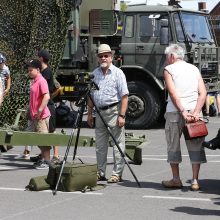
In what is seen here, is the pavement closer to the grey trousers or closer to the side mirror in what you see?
the grey trousers

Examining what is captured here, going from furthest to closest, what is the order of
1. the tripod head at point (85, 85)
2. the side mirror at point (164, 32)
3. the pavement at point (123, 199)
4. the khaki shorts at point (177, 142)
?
1. the side mirror at point (164, 32)
2. the tripod head at point (85, 85)
3. the khaki shorts at point (177, 142)
4. the pavement at point (123, 199)

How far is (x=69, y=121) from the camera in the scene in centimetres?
1677

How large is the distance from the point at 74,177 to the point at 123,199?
70cm

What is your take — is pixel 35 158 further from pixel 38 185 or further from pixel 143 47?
pixel 143 47

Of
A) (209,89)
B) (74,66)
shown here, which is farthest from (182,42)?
(74,66)

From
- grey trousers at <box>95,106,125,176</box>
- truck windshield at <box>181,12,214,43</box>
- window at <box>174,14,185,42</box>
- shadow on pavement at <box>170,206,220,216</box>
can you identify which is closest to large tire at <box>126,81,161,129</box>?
window at <box>174,14,185,42</box>

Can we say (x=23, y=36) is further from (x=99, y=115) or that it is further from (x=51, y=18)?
(x=99, y=115)

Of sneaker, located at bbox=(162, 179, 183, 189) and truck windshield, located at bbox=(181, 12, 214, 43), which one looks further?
truck windshield, located at bbox=(181, 12, 214, 43)

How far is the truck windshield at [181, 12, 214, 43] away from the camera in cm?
1573

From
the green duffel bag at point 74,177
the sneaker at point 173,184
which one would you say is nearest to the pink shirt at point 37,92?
the green duffel bag at point 74,177

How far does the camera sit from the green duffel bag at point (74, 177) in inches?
310

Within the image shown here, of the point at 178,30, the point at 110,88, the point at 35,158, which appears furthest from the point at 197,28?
the point at 110,88

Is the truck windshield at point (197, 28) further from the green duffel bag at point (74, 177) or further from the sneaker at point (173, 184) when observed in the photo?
the green duffel bag at point (74, 177)

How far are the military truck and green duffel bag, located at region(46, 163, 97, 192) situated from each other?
7682 mm
